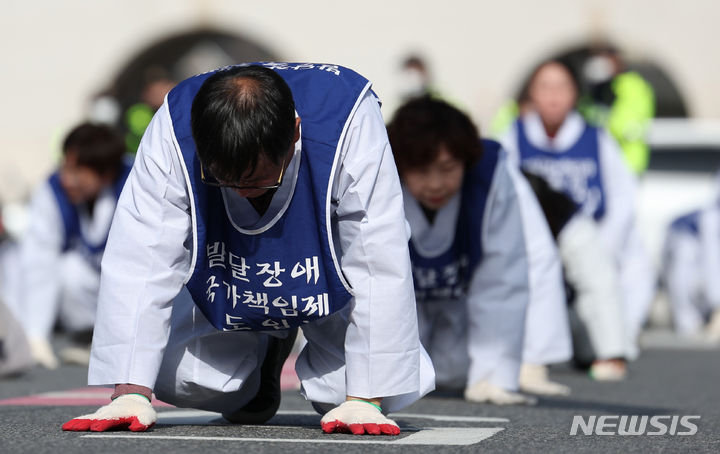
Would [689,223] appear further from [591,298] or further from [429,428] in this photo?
[429,428]

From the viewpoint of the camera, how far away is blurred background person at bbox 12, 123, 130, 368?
308 inches

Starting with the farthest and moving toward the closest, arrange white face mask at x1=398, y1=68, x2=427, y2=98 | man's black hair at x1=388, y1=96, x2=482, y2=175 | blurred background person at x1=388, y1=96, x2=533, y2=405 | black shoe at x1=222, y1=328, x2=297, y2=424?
white face mask at x1=398, y1=68, x2=427, y2=98 → blurred background person at x1=388, y1=96, x2=533, y2=405 → man's black hair at x1=388, y1=96, x2=482, y2=175 → black shoe at x1=222, y1=328, x2=297, y2=424

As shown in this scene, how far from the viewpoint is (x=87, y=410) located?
502 centimetres

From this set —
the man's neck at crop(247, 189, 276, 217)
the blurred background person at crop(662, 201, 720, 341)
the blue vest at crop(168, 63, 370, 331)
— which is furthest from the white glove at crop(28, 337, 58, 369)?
the blurred background person at crop(662, 201, 720, 341)

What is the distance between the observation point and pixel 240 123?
355 cm

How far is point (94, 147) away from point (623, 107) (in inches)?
147

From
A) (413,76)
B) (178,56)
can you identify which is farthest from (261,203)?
(178,56)

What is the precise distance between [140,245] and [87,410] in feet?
4.21

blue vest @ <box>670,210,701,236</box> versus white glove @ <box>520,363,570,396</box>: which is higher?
blue vest @ <box>670,210,701,236</box>

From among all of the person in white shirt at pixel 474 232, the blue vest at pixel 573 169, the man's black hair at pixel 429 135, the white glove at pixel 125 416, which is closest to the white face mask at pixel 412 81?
the blue vest at pixel 573 169

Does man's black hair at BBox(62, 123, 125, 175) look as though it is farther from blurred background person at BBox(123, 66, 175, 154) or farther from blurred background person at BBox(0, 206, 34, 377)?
blurred background person at BBox(123, 66, 175, 154)

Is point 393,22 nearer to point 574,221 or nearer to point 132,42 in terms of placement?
point 132,42

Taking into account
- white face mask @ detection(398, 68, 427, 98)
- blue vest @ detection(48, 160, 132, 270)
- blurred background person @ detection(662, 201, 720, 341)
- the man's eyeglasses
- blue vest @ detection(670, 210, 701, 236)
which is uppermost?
white face mask @ detection(398, 68, 427, 98)

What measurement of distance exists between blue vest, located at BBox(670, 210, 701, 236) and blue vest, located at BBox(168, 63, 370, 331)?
7693 millimetres
